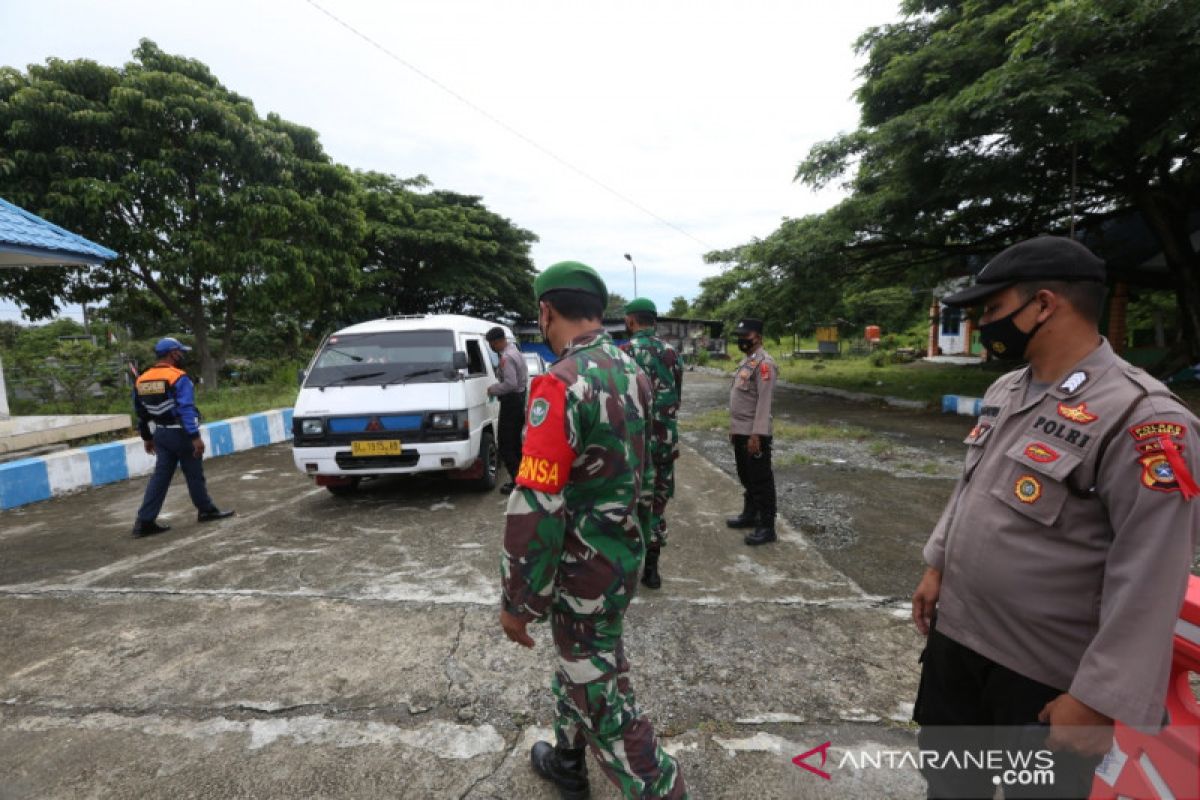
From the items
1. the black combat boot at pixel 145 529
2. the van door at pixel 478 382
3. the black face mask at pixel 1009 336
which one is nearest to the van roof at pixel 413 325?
the van door at pixel 478 382

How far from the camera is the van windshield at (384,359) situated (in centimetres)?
524

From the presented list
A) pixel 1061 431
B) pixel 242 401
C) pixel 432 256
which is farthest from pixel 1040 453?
pixel 432 256

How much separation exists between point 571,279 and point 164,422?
4.48 meters

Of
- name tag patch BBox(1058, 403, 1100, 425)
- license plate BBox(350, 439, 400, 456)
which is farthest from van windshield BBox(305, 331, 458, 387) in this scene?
name tag patch BBox(1058, 403, 1100, 425)

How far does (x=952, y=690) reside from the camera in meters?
1.47

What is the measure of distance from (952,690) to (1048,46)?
949 centimetres

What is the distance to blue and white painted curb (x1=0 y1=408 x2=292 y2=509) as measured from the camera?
5660 mm

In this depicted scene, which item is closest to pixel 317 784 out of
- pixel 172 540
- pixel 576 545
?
pixel 576 545

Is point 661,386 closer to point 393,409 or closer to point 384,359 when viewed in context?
point 393,409

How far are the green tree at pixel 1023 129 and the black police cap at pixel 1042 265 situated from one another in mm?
7833

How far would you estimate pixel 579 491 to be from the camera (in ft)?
5.50

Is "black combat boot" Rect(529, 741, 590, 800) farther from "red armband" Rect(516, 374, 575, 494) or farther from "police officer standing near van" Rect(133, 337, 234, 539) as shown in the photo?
"police officer standing near van" Rect(133, 337, 234, 539)

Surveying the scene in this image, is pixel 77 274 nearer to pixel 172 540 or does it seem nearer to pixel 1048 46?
pixel 172 540

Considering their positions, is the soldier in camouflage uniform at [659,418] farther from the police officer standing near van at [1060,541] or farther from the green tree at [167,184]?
the green tree at [167,184]
